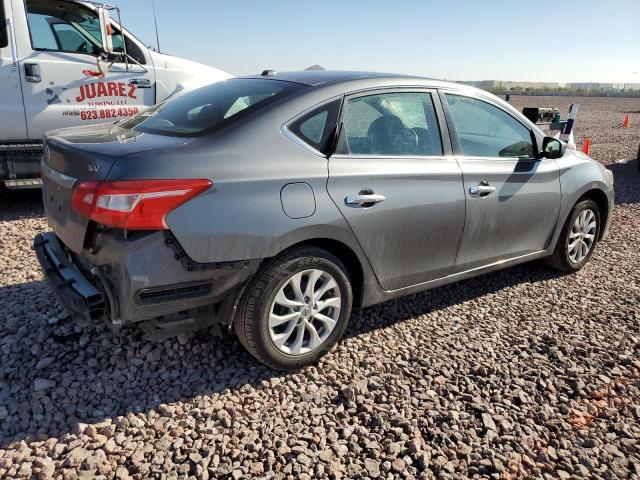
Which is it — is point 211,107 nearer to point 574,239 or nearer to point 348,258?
point 348,258

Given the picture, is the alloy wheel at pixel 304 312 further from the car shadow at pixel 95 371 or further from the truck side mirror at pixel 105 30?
the truck side mirror at pixel 105 30

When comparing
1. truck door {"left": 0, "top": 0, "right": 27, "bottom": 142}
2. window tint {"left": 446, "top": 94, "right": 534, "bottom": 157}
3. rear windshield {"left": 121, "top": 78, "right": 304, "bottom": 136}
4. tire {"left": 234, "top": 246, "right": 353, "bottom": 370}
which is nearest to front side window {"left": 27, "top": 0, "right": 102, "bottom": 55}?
truck door {"left": 0, "top": 0, "right": 27, "bottom": 142}

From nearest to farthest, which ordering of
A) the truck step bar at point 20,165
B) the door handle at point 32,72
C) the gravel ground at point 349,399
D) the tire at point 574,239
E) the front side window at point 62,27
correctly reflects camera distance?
the gravel ground at point 349,399 → the tire at point 574,239 → the truck step bar at point 20,165 → the door handle at point 32,72 → the front side window at point 62,27

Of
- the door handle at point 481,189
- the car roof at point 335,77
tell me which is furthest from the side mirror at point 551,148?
the car roof at point 335,77

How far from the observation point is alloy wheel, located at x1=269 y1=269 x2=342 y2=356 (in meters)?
2.93

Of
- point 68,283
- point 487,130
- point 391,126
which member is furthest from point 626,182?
point 68,283

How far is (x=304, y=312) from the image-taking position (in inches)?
119

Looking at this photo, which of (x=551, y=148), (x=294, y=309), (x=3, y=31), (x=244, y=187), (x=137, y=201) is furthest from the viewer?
(x=3, y=31)

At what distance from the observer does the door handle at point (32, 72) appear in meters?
5.60

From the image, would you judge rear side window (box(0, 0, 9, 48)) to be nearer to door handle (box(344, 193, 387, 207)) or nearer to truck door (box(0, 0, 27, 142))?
truck door (box(0, 0, 27, 142))

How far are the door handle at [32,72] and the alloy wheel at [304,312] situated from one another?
176 inches

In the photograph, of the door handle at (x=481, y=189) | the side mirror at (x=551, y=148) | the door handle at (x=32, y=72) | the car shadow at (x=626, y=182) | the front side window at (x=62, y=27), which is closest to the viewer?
the door handle at (x=481, y=189)

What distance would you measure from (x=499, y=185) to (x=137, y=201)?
2577 millimetres

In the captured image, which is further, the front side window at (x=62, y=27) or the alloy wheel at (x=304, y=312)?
the front side window at (x=62, y=27)
